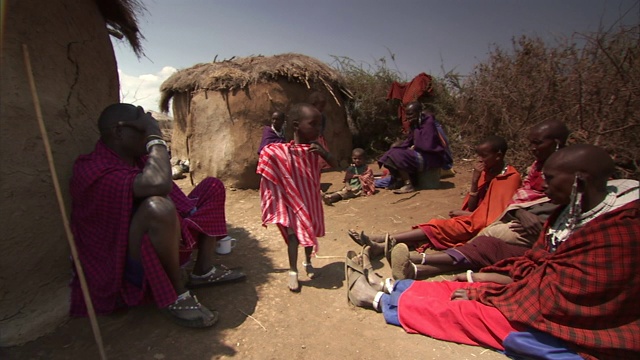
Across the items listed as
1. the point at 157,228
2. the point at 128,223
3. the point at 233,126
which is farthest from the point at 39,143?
the point at 233,126

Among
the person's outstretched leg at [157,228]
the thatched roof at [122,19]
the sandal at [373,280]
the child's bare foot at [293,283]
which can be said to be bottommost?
the child's bare foot at [293,283]

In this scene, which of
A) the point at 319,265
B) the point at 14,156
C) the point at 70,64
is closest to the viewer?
the point at 14,156

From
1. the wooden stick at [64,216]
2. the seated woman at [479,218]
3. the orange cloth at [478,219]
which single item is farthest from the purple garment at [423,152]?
the wooden stick at [64,216]

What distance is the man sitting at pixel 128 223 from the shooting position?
2115mm

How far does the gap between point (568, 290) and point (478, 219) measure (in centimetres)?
156

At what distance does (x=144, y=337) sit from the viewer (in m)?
2.17

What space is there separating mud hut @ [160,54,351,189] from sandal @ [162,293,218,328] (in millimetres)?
3880

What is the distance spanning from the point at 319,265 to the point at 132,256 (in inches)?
65.6

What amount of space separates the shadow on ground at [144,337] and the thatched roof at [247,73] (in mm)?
4361

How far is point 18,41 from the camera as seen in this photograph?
2.12 metres

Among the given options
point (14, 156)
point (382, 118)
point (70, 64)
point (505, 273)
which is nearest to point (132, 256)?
point (14, 156)

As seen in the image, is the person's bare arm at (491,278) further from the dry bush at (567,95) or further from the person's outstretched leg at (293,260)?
the dry bush at (567,95)

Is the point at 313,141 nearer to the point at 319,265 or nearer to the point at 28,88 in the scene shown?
the point at 319,265

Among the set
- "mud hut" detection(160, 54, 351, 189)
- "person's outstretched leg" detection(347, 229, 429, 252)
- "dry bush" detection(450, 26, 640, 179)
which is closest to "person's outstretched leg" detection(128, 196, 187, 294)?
"person's outstretched leg" detection(347, 229, 429, 252)
